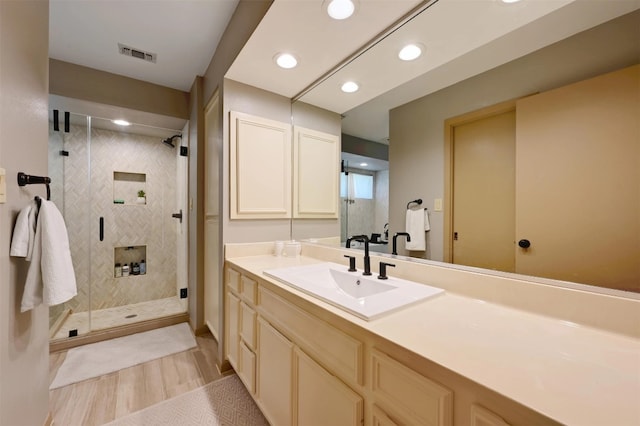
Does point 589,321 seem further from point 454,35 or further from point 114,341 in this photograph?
point 114,341

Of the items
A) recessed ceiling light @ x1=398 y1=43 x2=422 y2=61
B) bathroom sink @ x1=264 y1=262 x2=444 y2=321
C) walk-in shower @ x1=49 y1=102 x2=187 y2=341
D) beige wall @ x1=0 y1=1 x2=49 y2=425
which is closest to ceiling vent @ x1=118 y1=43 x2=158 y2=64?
beige wall @ x1=0 y1=1 x2=49 y2=425

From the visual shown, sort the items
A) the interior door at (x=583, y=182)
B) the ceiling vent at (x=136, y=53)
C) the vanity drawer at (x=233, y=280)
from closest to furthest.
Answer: the interior door at (x=583, y=182) → the vanity drawer at (x=233, y=280) → the ceiling vent at (x=136, y=53)

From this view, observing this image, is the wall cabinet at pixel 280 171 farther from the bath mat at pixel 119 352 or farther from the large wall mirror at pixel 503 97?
the bath mat at pixel 119 352

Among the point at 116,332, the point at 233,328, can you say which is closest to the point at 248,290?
the point at 233,328

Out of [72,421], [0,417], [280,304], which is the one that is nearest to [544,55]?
[280,304]

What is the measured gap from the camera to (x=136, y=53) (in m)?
2.15

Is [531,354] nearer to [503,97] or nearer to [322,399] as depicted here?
[322,399]

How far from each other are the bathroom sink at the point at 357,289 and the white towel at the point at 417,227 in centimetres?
19

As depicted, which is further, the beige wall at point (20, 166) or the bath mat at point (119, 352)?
the bath mat at point (119, 352)

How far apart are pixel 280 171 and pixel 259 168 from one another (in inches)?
7.1

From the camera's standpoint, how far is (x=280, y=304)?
3.93ft

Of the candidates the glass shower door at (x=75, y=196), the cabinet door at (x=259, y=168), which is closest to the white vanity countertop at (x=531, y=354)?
the cabinet door at (x=259, y=168)

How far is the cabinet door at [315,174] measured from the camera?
6.50ft

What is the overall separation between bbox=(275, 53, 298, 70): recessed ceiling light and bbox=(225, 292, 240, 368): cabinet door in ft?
5.27
